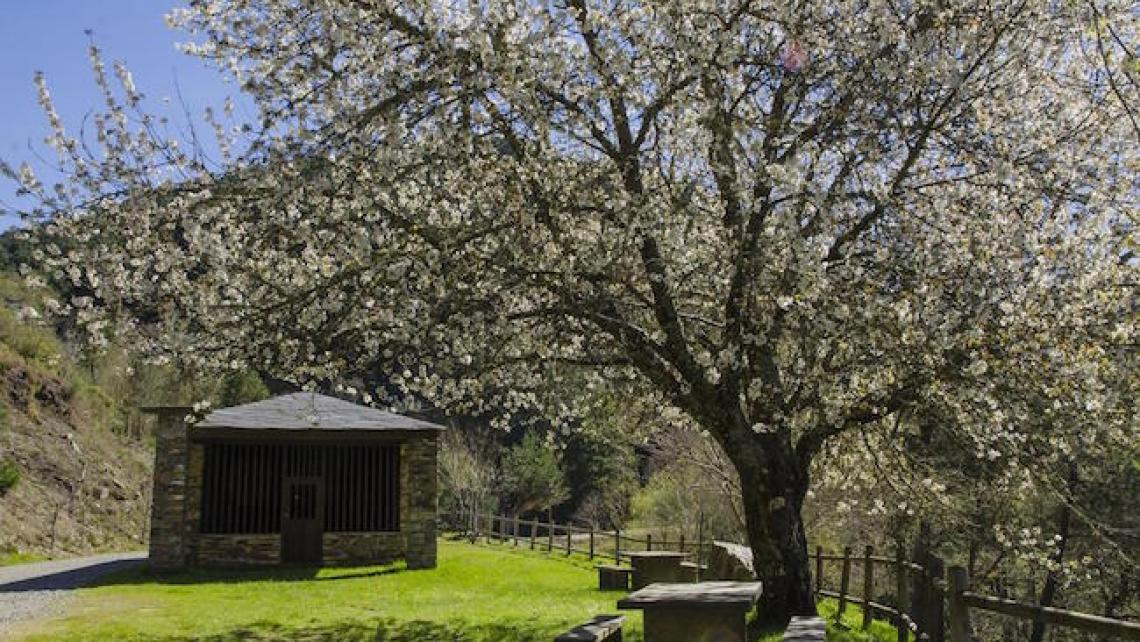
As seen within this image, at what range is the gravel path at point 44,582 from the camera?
44.8ft

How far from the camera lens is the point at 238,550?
20.9 metres

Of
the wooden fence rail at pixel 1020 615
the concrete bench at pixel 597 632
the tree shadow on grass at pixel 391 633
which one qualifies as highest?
the wooden fence rail at pixel 1020 615

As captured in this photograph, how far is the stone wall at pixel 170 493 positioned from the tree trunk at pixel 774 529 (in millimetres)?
14046

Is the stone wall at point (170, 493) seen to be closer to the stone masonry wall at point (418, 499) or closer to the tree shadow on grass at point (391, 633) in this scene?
the stone masonry wall at point (418, 499)

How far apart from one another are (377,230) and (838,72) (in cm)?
449

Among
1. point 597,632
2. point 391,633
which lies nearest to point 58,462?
point 391,633

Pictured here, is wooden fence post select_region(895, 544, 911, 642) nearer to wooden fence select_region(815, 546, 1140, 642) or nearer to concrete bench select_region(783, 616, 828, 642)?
wooden fence select_region(815, 546, 1140, 642)

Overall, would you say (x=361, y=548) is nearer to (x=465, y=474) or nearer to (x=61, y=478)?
(x=61, y=478)

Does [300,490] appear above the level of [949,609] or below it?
above

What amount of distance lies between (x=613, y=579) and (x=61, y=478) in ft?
68.9

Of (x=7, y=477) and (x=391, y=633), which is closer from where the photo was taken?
(x=391, y=633)

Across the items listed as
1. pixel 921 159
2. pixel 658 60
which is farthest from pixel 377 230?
pixel 921 159

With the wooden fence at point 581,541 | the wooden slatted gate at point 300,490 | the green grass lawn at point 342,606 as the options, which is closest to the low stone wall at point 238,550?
the wooden slatted gate at point 300,490

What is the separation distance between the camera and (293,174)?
812 cm
